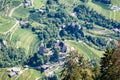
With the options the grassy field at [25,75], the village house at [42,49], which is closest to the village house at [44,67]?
the grassy field at [25,75]

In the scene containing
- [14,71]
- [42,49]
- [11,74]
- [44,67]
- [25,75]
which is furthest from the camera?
[42,49]

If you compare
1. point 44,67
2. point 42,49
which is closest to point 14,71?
point 44,67

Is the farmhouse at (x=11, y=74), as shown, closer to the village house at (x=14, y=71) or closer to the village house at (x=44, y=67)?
the village house at (x=14, y=71)

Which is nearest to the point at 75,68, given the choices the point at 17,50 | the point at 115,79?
the point at 115,79

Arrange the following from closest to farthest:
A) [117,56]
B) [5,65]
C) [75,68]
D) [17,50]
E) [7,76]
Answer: [117,56], [75,68], [7,76], [5,65], [17,50]

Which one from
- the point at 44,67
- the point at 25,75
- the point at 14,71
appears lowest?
the point at 44,67

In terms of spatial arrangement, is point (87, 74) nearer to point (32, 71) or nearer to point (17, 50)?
point (32, 71)

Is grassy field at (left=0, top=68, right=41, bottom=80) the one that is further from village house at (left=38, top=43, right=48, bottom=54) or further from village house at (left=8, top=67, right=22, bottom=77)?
village house at (left=38, top=43, right=48, bottom=54)

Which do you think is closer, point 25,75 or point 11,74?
point 11,74

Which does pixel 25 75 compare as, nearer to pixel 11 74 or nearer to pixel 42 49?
pixel 11 74

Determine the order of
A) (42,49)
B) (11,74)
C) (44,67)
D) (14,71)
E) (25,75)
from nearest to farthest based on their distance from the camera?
1. (11,74)
2. (25,75)
3. (14,71)
4. (44,67)
5. (42,49)

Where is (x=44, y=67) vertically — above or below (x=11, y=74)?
below
